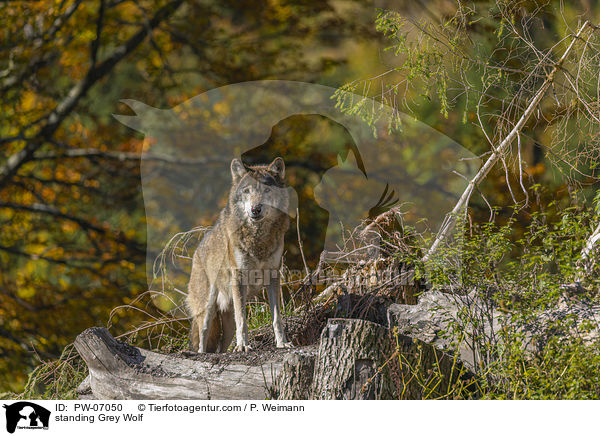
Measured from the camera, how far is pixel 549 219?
183 inches

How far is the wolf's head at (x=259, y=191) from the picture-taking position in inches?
149

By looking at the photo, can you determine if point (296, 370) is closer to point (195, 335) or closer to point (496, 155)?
point (195, 335)

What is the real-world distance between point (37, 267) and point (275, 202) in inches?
95.5

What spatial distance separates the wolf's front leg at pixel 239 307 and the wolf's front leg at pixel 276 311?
0.58 ft

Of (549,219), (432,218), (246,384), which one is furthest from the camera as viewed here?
(549,219)

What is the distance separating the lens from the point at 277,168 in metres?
3.79

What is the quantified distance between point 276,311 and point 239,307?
0.81 feet

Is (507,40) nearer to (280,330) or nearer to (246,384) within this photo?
(280,330)

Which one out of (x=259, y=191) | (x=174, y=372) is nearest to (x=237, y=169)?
(x=259, y=191)

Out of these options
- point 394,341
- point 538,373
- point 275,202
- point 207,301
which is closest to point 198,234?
point 207,301

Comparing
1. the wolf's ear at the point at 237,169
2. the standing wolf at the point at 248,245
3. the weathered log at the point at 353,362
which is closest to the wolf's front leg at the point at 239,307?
the standing wolf at the point at 248,245

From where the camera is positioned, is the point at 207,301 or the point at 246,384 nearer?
the point at 246,384

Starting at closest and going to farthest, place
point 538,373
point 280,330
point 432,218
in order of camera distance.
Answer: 1. point 538,373
2. point 280,330
3. point 432,218

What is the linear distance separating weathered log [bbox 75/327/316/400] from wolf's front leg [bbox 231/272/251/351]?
14 centimetres
